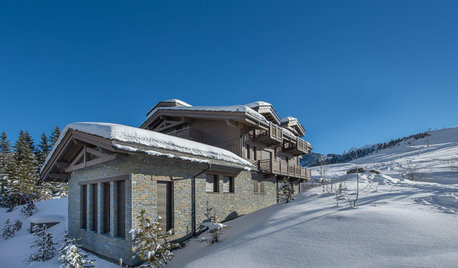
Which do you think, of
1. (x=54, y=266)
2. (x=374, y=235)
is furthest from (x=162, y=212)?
(x=374, y=235)

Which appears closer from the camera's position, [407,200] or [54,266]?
[54,266]

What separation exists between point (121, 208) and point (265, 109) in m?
13.4

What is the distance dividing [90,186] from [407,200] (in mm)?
13565

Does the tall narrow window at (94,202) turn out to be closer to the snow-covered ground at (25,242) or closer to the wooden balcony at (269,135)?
the snow-covered ground at (25,242)

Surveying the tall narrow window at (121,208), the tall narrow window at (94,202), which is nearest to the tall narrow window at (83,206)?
the tall narrow window at (94,202)

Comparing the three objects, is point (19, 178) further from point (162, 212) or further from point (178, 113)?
point (162, 212)

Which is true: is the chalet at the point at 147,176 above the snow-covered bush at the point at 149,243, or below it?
above

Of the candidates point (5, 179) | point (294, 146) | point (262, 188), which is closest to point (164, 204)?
point (262, 188)

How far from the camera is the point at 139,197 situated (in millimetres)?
8969

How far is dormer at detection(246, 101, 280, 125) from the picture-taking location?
19516 millimetres

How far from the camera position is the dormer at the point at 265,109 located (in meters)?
19.5

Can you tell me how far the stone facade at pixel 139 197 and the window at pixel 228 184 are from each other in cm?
31

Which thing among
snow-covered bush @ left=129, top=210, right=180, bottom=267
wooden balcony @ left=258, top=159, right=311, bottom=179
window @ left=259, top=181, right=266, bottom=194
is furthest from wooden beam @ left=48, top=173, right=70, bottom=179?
window @ left=259, top=181, right=266, bottom=194

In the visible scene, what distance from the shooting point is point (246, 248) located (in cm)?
746
